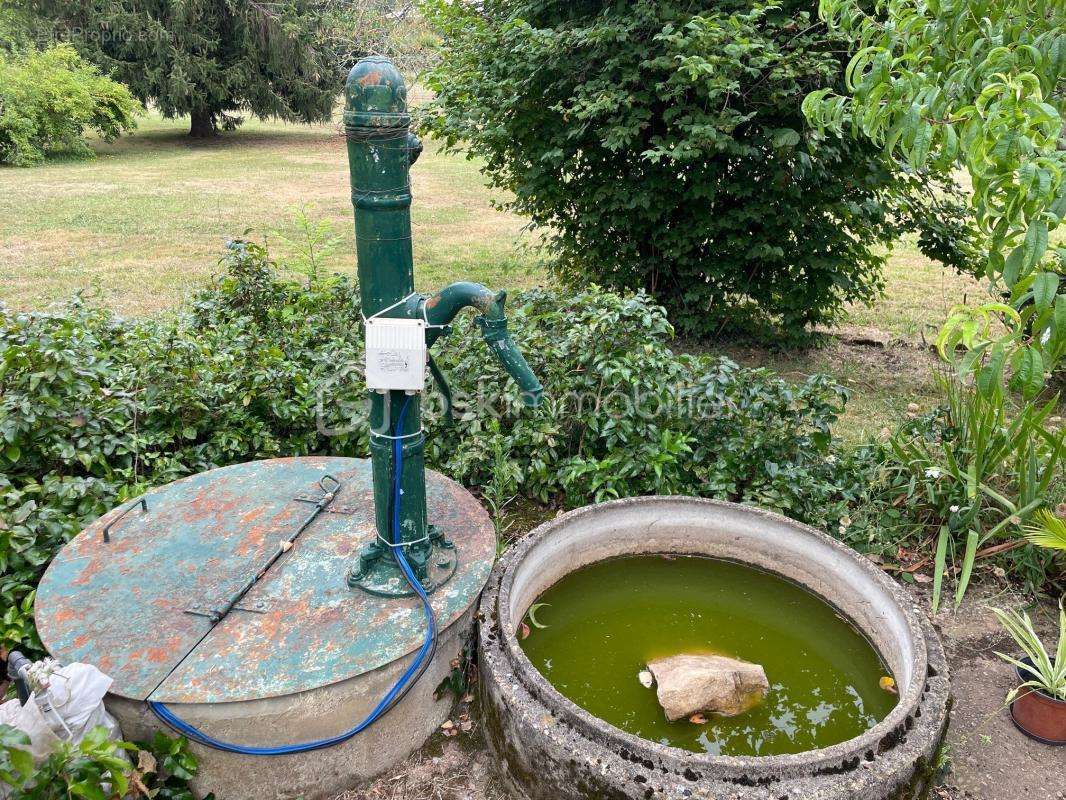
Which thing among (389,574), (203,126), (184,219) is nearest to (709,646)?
(389,574)

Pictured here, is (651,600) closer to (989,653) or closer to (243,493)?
(989,653)

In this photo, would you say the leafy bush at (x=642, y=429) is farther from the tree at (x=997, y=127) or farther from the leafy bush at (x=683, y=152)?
the leafy bush at (x=683, y=152)

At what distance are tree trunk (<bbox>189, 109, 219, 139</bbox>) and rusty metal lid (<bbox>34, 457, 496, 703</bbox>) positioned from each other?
934 inches

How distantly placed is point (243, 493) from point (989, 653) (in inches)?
131

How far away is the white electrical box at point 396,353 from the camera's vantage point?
2.29m

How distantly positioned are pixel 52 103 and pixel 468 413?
62.2 ft

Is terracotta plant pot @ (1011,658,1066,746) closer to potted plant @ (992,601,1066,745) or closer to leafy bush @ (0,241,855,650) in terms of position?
potted plant @ (992,601,1066,745)

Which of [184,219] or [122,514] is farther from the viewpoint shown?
[184,219]

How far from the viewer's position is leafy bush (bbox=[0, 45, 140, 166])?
55.3ft

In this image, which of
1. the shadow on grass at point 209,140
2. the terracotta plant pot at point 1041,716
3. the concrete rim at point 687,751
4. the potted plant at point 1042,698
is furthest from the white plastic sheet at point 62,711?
the shadow on grass at point 209,140

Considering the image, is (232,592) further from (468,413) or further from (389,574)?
(468,413)

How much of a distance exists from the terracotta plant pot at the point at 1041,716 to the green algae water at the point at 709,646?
51cm

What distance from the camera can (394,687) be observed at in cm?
239

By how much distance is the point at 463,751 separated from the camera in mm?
2545
